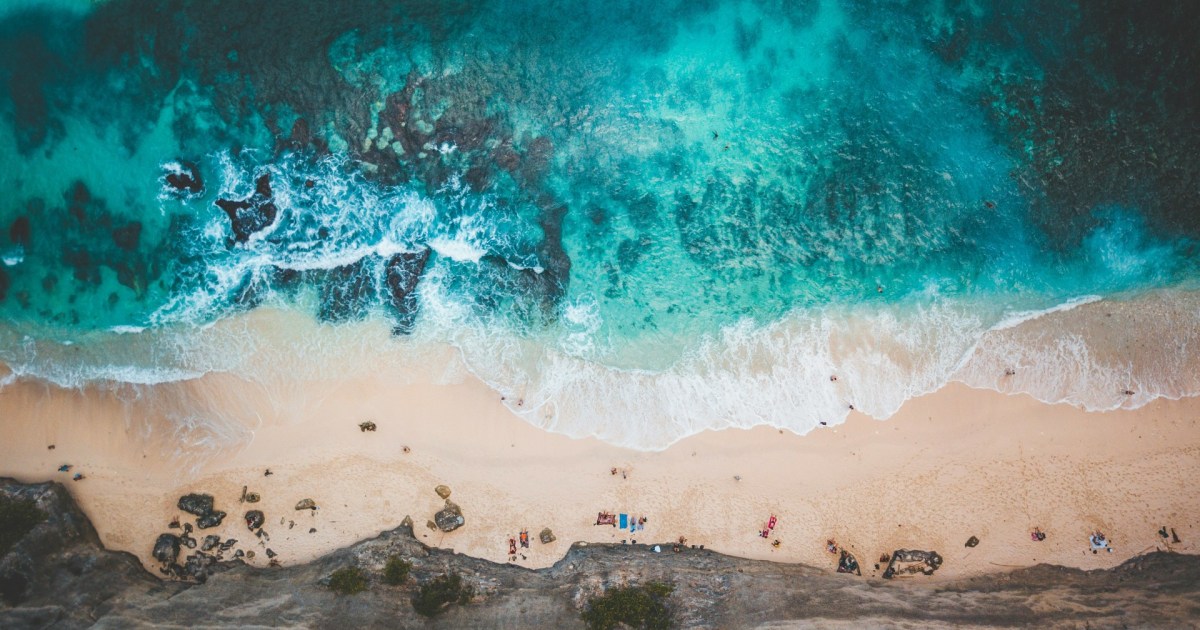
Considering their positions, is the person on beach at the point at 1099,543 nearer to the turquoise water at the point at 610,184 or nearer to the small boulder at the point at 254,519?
the turquoise water at the point at 610,184

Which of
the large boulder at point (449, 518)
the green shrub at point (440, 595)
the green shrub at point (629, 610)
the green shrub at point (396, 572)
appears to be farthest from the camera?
the large boulder at point (449, 518)

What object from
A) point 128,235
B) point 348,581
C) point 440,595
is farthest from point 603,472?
point 128,235

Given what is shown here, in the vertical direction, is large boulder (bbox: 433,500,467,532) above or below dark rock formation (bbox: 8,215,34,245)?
below

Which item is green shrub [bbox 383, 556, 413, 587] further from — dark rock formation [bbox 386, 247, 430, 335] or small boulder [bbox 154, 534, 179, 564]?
dark rock formation [bbox 386, 247, 430, 335]

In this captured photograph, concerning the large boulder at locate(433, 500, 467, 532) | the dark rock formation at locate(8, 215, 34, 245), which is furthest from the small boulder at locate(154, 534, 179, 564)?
the dark rock formation at locate(8, 215, 34, 245)

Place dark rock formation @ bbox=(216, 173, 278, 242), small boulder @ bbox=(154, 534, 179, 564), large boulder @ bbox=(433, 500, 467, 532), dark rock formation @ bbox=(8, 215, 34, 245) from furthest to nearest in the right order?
dark rock formation @ bbox=(216, 173, 278, 242) < dark rock formation @ bbox=(8, 215, 34, 245) < large boulder @ bbox=(433, 500, 467, 532) < small boulder @ bbox=(154, 534, 179, 564)

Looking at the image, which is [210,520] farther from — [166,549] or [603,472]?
[603,472]

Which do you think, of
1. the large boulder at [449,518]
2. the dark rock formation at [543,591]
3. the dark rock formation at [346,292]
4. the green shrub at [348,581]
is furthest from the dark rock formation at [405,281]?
the green shrub at [348,581]

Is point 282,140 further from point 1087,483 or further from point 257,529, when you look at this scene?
point 1087,483
